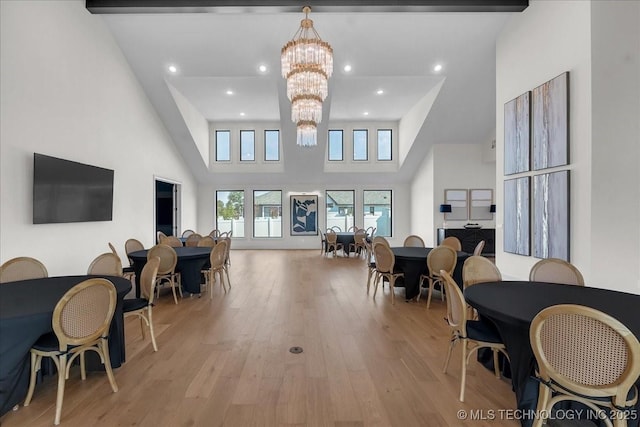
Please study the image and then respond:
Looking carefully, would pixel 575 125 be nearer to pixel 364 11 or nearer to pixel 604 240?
pixel 604 240

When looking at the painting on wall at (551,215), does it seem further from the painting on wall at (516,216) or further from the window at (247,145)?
the window at (247,145)

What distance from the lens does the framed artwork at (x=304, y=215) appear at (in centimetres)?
1173

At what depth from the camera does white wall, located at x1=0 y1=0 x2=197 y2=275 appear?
391 cm

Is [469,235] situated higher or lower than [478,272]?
lower

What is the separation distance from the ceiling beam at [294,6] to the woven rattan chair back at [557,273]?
456 centimetres

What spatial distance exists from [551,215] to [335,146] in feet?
25.6

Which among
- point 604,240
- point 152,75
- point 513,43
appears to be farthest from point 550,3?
point 152,75

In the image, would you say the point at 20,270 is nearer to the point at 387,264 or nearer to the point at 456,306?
the point at 456,306

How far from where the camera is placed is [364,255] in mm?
9977

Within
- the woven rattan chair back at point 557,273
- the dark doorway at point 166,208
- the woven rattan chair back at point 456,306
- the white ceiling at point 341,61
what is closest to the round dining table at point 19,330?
the woven rattan chair back at point 456,306

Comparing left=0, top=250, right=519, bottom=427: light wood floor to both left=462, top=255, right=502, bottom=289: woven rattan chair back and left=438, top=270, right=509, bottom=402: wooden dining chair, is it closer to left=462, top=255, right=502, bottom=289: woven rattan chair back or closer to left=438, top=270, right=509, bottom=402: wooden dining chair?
left=438, top=270, right=509, bottom=402: wooden dining chair

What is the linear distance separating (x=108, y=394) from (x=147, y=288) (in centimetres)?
96

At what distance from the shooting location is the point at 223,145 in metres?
11.2

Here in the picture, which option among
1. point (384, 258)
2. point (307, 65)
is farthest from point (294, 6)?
point (384, 258)
